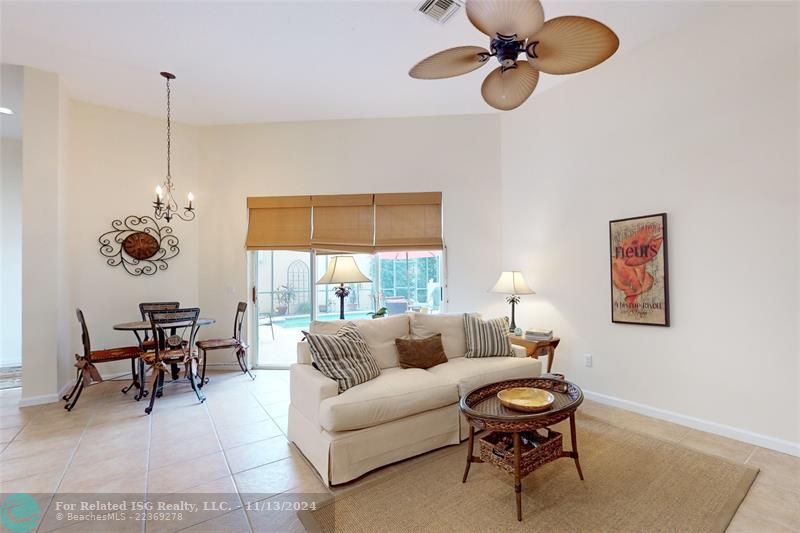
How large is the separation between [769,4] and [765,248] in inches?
70.2

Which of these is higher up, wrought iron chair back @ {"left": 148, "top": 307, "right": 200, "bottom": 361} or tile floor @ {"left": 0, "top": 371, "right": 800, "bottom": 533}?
wrought iron chair back @ {"left": 148, "top": 307, "right": 200, "bottom": 361}

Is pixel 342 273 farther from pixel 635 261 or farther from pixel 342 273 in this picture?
pixel 635 261

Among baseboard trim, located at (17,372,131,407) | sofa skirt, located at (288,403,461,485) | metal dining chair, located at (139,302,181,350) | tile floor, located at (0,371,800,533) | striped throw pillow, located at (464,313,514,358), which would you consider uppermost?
metal dining chair, located at (139,302,181,350)

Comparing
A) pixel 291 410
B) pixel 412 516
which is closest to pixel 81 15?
pixel 291 410

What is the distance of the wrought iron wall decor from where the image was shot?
181 inches

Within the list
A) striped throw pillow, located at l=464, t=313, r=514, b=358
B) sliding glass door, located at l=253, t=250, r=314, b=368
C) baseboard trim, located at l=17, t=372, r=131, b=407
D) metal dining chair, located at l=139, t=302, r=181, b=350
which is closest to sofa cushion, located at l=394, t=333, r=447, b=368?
striped throw pillow, located at l=464, t=313, r=514, b=358

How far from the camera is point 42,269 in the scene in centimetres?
373

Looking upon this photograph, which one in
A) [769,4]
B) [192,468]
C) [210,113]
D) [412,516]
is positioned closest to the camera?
[412,516]

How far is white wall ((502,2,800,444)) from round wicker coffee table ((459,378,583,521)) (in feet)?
4.87

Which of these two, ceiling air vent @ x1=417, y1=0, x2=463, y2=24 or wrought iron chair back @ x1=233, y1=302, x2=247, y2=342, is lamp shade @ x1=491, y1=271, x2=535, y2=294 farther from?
wrought iron chair back @ x1=233, y1=302, x2=247, y2=342

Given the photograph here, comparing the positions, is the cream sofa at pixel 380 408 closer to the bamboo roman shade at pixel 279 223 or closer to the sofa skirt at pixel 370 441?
the sofa skirt at pixel 370 441

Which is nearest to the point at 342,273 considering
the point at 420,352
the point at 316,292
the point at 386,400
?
the point at 420,352

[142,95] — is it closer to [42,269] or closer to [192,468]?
[42,269]

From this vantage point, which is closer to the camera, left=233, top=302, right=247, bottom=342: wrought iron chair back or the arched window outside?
left=233, top=302, right=247, bottom=342: wrought iron chair back
